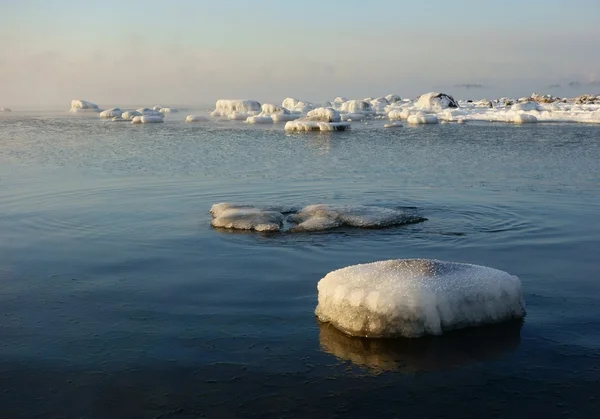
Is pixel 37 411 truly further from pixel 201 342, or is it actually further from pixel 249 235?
pixel 249 235

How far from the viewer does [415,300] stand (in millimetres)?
6586

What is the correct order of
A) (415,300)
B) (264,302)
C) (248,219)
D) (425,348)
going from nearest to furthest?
(425,348), (415,300), (264,302), (248,219)

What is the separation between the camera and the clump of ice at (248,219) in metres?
11.5

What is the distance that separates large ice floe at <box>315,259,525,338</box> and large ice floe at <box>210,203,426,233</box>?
415cm

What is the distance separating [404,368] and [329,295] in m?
1.36

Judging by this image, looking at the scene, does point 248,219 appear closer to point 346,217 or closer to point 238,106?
point 346,217

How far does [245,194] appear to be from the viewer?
1552 centimetres

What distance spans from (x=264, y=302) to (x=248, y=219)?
4.30 meters

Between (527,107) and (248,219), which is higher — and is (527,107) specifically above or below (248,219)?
above

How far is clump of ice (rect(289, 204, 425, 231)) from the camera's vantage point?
37.4ft

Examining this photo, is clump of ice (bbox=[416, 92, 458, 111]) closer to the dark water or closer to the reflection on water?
the dark water

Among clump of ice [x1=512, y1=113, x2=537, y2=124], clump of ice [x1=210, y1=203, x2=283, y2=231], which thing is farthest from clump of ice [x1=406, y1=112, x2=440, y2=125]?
clump of ice [x1=210, y1=203, x2=283, y2=231]

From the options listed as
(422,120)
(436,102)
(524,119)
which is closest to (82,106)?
(436,102)

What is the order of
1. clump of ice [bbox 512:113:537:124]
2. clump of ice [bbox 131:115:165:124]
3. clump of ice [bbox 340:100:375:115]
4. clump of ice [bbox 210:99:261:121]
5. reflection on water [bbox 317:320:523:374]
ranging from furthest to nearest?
1. clump of ice [bbox 210:99:261:121]
2. clump of ice [bbox 340:100:375:115]
3. clump of ice [bbox 131:115:165:124]
4. clump of ice [bbox 512:113:537:124]
5. reflection on water [bbox 317:320:523:374]
